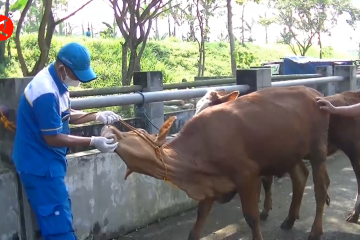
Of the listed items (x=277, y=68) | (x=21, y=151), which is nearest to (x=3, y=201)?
(x=21, y=151)

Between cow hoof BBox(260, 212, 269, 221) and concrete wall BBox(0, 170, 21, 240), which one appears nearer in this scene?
concrete wall BBox(0, 170, 21, 240)

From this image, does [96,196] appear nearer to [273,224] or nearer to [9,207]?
[9,207]

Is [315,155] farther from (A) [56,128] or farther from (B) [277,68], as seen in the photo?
(B) [277,68]

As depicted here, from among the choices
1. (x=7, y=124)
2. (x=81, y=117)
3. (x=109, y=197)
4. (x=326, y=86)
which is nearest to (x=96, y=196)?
(x=109, y=197)

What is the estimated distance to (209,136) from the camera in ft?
14.0

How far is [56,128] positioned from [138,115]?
9.56 feet

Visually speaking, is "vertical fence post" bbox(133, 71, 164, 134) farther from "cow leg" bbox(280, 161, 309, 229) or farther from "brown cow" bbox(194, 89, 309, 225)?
"cow leg" bbox(280, 161, 309, 229)

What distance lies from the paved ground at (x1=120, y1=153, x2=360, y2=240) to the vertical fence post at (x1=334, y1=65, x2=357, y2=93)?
118 inches

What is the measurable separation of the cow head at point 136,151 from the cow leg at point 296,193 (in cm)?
206

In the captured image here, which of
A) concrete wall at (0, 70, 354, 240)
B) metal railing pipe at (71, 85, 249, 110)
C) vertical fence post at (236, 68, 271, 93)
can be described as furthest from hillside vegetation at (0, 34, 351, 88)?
concrete wall at (0, 70, 354, 240)

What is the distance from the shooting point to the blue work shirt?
320 cm

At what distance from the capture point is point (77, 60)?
331cm

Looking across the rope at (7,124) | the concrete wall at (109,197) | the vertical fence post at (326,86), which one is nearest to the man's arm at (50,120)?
the rope at (7,124)

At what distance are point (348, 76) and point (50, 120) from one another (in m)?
7.16
